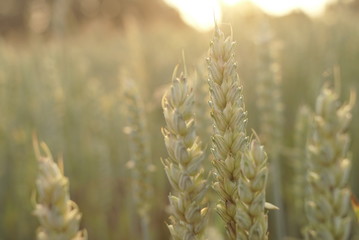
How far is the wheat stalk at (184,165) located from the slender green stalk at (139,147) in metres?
0.66

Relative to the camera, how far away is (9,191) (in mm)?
2879

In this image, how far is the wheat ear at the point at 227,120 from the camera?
0.68 m

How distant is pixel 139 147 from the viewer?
1370 mm

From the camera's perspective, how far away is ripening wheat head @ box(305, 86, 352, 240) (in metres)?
0.70

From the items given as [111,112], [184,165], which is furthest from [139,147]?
[111,112]

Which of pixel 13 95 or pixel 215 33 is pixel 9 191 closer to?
pixel 13 95

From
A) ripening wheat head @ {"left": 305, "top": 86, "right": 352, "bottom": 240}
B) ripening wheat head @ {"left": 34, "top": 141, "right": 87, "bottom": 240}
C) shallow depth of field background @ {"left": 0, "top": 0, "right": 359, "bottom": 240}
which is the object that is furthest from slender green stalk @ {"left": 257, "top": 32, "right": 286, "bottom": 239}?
ripening wheat head @ {"left": 34, "top": 141, "right": 87, "bottom": 240}

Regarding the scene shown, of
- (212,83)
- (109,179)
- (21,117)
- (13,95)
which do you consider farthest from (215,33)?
(21,117)

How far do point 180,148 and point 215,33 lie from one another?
0.57 feet

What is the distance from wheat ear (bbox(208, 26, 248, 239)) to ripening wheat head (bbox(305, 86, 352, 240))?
118 millimetres

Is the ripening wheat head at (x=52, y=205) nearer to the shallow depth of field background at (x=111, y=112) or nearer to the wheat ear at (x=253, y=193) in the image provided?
the wheat ear at (x=253, y=193)

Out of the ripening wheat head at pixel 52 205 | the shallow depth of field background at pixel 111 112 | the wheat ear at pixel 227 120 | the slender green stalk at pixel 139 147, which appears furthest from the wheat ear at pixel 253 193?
the slender green stalk at pixel 139 147

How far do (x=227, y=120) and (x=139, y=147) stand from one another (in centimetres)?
71

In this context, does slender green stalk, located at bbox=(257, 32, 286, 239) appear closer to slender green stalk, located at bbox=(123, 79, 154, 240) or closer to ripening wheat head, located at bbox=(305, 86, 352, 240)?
slender green stalk, located at bbox=(123, 79, 154, 240)
